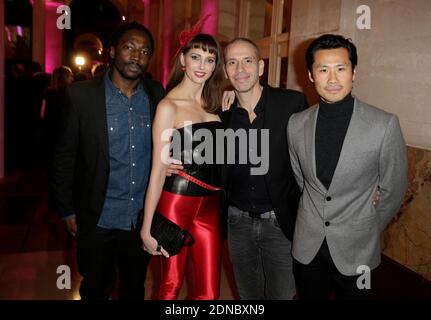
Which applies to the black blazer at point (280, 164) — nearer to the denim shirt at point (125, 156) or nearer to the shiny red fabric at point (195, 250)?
the shiny red fabric at point (195, 250)

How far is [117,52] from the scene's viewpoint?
7.55 feet

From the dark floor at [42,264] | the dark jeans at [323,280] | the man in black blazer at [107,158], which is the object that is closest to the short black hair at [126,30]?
the man in black blazer at [107,158]

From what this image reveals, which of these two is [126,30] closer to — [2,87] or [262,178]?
[262,178]

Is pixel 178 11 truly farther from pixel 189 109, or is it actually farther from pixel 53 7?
pixel 189 109

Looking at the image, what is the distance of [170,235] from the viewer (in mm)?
2072

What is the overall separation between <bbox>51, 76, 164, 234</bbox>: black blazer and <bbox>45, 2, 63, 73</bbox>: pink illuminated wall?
46.3 feet

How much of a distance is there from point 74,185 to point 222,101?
1026 mm

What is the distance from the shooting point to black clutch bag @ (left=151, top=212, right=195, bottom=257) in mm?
2070

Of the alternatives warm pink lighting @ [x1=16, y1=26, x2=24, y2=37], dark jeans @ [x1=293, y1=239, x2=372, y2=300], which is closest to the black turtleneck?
dark jeans @ [x1=293, y1=239, x2=372, y2=300]

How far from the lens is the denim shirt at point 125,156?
7.47ft

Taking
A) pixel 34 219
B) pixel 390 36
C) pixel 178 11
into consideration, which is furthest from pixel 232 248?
pixel 178 11

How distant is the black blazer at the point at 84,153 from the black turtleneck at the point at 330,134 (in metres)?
1.16

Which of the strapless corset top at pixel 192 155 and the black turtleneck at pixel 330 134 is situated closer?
the black turtleneck at pixel 330 134

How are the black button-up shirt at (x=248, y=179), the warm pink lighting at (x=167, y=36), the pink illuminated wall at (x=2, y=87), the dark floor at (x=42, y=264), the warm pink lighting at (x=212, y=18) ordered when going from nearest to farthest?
the black button-up shirt at (x=248, y=179) < the dark floor at (x=42, y=264) < the pink illuminated wall at (x=2, y=87) < the warm pink lighting at (x=212, y=18) < the warm pink lighting at (x=167, y=36)
